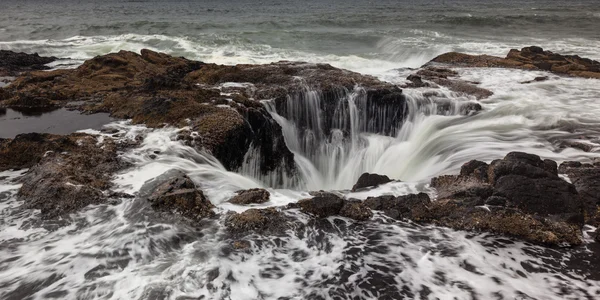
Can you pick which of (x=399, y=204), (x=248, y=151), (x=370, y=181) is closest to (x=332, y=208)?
(x=399, y=204)

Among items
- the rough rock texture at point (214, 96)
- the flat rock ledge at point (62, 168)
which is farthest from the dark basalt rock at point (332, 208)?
the flat rock ledge at point (62, 168)

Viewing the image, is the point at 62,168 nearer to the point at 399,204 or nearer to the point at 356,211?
the point at 356,211

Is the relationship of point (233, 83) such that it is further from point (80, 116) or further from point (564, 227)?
point (564, 227)

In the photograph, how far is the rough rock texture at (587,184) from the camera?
6108 mm

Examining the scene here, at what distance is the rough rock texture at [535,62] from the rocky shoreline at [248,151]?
21.8 inches

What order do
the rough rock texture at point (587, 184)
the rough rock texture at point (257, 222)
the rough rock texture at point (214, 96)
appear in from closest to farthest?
the rough rock texture at point (257, 222), the rough rock texture at point (587, 184), the rough rock texture at point (214, 96)

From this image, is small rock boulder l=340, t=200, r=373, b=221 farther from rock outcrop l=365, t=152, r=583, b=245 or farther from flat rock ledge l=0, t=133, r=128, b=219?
flat rock ledge l=0, t=133, r=128, b=219

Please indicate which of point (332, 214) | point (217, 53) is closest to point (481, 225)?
point (332, 214)

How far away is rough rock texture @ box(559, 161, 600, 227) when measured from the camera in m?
6.11

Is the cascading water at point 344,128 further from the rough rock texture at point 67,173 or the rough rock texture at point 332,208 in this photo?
the rough rock texture at point 67,173

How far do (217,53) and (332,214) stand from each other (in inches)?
853

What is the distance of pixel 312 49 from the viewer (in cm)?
2792

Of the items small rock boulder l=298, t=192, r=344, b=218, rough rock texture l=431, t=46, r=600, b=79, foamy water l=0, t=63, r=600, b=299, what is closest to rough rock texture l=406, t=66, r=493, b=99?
rough rock texture l=431, t=46, r=600, b=79

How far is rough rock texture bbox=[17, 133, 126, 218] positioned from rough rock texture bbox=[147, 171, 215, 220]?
3.23 feet
